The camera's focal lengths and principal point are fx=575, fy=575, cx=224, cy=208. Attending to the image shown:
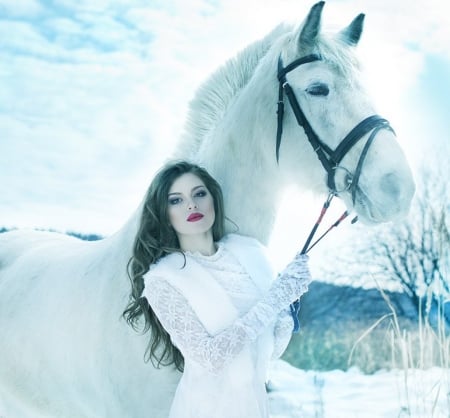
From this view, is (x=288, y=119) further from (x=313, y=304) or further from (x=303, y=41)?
(x=313, y=304)

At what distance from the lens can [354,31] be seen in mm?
2291

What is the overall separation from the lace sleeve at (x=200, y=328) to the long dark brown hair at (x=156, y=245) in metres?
0.15

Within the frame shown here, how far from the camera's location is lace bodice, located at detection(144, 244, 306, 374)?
1.78 meters

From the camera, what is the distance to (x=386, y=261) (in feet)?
51.8

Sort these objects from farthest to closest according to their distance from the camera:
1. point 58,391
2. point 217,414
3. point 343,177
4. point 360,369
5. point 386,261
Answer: point 386,261 → point 360,369 → point 58,391 → point 343,177 → point 217,414

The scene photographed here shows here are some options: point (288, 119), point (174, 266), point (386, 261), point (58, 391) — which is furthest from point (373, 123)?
point (386, 261)

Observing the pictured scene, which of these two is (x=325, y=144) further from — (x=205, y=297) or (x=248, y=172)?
(x=205, y=297)

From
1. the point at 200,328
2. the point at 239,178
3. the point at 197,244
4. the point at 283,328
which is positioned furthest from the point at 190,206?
the point at 283,328

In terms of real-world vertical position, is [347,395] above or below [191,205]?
below

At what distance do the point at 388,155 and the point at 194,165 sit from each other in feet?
2.31

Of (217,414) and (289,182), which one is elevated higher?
(289,182)

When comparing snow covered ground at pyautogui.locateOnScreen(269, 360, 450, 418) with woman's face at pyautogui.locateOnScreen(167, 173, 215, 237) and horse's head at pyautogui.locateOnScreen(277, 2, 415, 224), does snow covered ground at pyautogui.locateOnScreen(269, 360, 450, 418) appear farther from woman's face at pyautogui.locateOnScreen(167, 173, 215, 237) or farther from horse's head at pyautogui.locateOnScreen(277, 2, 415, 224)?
woman's face at pyautogui.locateOnScreen(167, 173, 215, 237)

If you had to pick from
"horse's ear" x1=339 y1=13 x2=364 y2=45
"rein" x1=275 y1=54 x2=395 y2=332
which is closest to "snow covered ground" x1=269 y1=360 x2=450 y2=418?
"rein" x1=275 y1=54 x2=395 y2=332

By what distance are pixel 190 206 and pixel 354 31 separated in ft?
3.22
